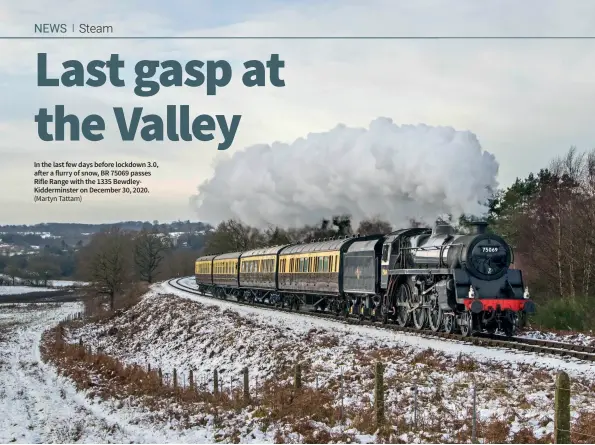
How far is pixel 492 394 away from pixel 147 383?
13.0 meters

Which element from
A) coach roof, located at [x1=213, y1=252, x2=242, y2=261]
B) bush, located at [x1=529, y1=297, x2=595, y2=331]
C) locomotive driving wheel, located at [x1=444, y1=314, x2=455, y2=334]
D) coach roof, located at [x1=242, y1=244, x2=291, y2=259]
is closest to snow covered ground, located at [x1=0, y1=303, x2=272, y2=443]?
locomotive driving wheel, located at [x1=444, y1=314, x2=455, y2=334]

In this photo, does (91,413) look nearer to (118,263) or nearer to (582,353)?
(582,353)

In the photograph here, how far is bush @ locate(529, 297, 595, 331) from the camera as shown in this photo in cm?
Answer: 2542

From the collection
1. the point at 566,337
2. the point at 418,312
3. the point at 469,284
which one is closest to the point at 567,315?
the point at 566,337

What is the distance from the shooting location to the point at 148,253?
9125cm

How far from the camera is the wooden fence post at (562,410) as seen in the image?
9852 millimetres

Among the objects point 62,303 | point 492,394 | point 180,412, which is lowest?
point 62,303

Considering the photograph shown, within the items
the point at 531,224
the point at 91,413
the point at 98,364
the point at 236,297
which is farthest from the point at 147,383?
the point at 531,224

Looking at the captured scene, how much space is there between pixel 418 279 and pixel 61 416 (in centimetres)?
1169

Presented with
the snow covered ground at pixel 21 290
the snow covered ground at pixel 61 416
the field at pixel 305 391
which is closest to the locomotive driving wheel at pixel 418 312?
the field at pixel 305 391

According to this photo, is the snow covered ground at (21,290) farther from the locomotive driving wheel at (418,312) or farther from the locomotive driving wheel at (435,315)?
the locomotive driving wheel at (435,315)

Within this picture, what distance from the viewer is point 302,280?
34719 mm

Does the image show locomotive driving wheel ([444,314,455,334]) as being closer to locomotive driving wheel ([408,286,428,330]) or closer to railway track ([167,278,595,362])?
railway track ([167,278,595,362])

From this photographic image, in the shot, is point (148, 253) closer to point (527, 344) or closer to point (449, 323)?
point (449, 323)
